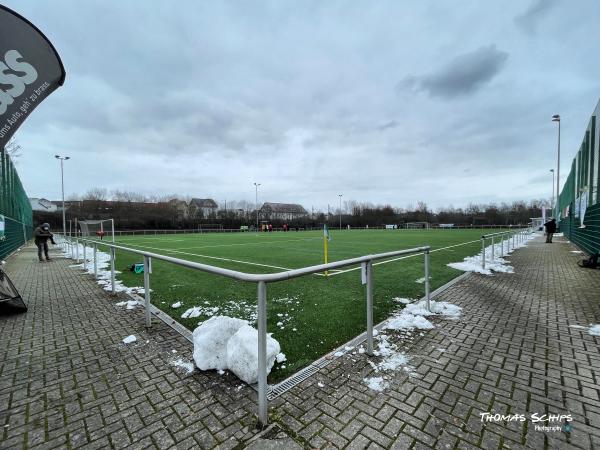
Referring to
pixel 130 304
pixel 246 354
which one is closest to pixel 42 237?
pixel 130 304

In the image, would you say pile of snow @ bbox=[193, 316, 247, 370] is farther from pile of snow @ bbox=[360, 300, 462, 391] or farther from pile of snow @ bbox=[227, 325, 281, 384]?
pile of snow @ bbox=[360, 300, 462, 391]

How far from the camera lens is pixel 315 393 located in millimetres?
2754

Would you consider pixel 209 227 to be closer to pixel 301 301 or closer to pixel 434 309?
pixel 301 301

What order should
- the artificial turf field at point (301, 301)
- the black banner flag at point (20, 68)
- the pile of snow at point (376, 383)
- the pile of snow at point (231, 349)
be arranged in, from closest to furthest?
the pile of snow at point (376, 383)
the pile of snow at point (231, 349)
the artificial turf field at point (301, 301)
the black banner flag at point (20, 68)

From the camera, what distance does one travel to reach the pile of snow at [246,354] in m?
2.91

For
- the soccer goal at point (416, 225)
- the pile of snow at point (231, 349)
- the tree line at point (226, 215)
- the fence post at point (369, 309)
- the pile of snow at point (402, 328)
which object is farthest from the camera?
the soccer goal at point (416, 225)

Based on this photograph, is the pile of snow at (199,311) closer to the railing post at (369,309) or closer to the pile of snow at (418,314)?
the railing post at (369,309)

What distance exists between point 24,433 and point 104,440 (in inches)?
26.5

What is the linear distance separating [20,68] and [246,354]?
5.10 meters

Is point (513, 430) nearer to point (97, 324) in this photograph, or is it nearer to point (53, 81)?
point (97, 324)

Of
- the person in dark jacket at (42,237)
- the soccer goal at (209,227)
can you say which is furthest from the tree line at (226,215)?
the person in dark jacket at (42,237)

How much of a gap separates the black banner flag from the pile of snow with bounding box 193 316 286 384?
3.98m

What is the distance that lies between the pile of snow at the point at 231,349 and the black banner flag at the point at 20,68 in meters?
3.98

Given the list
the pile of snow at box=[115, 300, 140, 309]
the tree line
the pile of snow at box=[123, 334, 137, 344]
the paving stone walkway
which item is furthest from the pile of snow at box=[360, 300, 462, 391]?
the tree line
